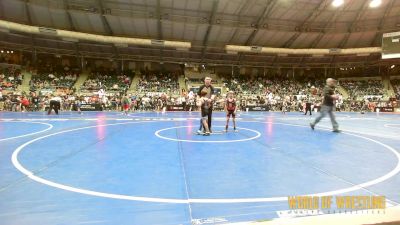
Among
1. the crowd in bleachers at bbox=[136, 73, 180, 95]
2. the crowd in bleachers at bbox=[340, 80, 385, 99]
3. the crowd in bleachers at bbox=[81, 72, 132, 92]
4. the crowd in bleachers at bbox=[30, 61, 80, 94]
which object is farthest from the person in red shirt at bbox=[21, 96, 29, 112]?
the crowd in bleachers at bbox=[340, 80, 385, 99]

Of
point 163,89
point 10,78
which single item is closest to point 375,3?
point 163,89

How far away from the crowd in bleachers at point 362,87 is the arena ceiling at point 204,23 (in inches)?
262

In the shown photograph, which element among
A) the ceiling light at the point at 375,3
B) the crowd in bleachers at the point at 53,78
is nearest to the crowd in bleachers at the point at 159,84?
the crowd in bleachers at the point at 53,78

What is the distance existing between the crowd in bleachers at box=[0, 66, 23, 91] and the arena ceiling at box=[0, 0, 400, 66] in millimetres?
3183

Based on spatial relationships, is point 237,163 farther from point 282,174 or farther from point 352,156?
point 352,156

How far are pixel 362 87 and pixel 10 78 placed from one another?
163 feet

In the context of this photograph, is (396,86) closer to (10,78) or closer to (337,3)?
(337,3)

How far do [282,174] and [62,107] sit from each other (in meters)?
27.9

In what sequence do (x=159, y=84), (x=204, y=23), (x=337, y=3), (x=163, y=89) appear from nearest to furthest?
1. (x=337, y=3)
2. (x=204, y=23)
3. (x=163, y=89)
4. (x=159, y=84)

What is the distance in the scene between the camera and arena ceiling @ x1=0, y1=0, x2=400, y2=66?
29.9m

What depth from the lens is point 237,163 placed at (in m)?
5.95

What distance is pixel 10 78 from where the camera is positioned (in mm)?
32625

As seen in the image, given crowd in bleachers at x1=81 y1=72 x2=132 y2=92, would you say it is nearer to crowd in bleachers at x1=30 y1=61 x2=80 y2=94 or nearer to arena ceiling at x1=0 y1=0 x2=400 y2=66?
crowd in bleachers at x1=30 y1=61 x2=80 y2=94

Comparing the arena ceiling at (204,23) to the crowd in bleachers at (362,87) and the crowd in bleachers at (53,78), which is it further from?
the crowd in bleachers at (362,87)
